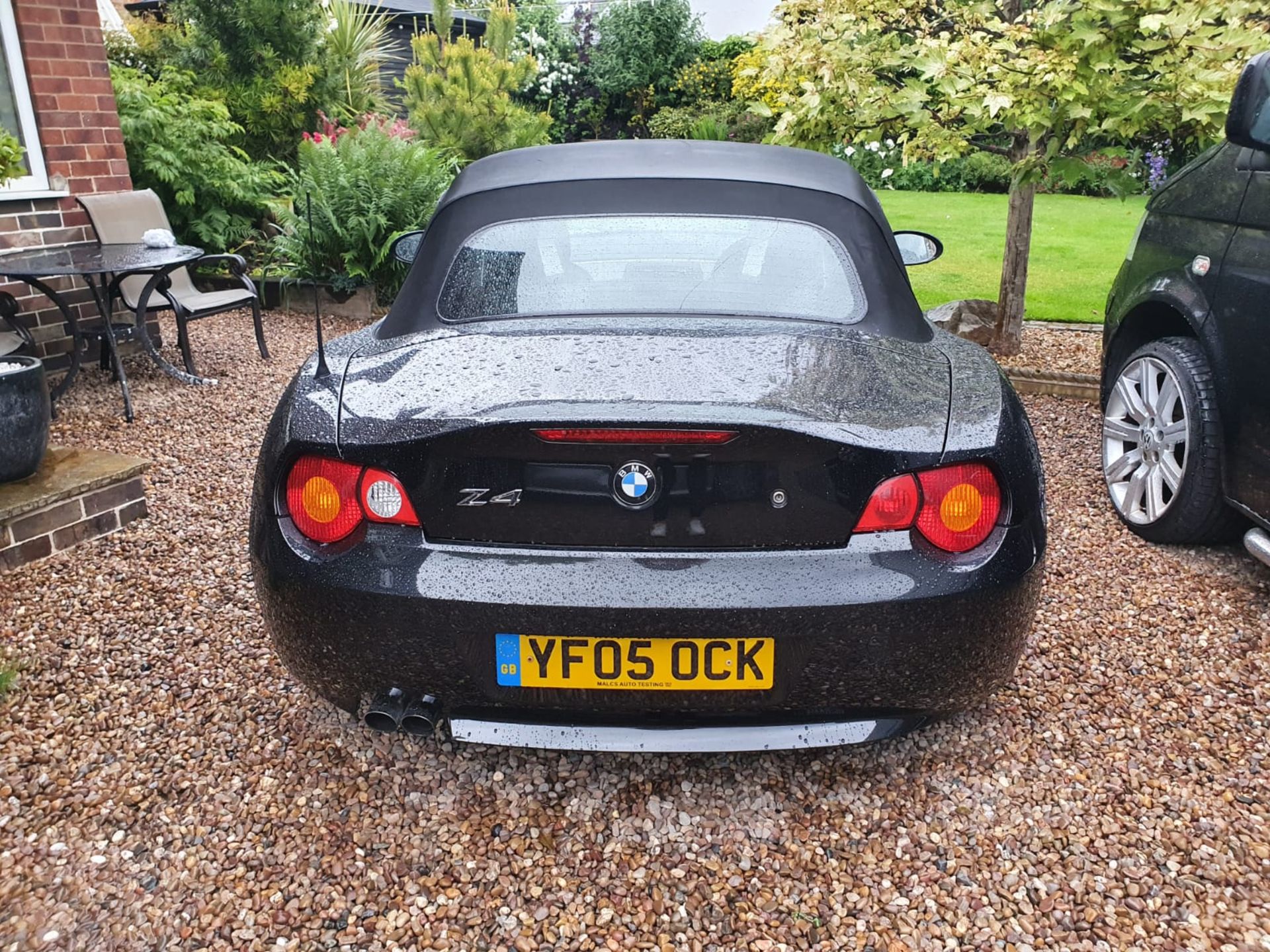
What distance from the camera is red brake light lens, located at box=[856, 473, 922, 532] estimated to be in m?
2.03

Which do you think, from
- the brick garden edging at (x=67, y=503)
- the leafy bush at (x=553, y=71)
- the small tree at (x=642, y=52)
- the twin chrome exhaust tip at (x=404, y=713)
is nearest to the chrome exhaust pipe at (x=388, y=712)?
the twin chrome exhaust tip at (x=404, y=713)

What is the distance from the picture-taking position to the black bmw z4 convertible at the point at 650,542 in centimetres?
199

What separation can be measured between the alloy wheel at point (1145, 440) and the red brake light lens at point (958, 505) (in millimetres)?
2078

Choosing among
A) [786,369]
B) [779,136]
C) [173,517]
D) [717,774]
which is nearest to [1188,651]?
[717,774]

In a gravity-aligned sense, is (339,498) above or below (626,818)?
above

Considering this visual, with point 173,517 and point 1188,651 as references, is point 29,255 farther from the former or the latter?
point 1188,651

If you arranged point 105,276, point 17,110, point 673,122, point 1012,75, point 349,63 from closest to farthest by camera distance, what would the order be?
1. point 1012,75
2. point 105,276
3. point 17,110
4. point 349,63
5. point 673,122

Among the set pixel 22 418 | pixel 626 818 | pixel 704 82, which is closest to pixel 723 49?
pixel 704 82

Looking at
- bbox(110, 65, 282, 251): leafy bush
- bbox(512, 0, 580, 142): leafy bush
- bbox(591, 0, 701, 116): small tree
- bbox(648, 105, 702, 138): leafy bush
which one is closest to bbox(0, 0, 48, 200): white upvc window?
bbox(110, 65, 282, 251): leafy bush

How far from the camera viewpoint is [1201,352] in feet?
12.5

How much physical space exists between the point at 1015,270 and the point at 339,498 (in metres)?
5.90

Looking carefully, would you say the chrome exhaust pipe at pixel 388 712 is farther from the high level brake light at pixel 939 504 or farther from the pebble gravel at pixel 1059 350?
the pebble gravel at pixel 1059 350

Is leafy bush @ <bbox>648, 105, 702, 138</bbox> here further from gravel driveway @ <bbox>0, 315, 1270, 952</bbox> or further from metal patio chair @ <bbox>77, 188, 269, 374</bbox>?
gravel driveway @ <bbox>0, 315, 1270, 952</bbox>

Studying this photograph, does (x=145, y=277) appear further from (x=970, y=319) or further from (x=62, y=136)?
(x=970, y=319)
